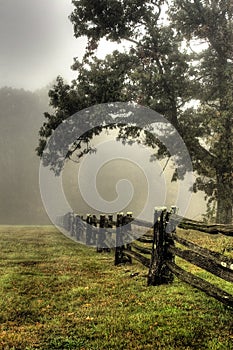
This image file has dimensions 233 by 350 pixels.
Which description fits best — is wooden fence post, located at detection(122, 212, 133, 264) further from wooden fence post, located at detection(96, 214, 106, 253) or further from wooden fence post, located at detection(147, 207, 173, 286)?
wooden fence post, located at detection(96, 214, 106, 253)

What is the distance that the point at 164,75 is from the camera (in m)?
24.4

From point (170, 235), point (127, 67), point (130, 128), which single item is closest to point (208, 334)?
point (170, 235)

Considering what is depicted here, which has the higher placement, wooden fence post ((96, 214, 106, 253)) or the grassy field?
wooden fence post ((96, 214, 106, 253))

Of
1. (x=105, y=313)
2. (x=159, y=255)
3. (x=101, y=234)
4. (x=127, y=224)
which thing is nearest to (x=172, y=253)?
(x=159, y=255)

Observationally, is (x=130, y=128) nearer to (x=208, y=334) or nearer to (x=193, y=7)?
(x=193, y=7)

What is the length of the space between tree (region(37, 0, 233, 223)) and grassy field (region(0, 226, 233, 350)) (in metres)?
14.0

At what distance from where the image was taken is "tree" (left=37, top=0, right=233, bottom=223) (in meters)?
23.4

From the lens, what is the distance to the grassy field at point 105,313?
237 inches

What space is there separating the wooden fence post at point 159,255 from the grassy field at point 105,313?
0.31 m

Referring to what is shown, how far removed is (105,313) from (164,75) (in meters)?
20.0

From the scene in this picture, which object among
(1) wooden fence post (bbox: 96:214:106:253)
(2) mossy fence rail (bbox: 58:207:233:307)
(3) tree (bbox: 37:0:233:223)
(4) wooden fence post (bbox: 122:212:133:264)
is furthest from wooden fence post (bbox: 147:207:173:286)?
(3) tree (bbox: 37:0:233:223)

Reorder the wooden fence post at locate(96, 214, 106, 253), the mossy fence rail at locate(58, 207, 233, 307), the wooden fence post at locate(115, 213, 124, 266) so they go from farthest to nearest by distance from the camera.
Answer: the wooden fence post at locate(96, 214, 106, 253) < the wooden fence post at locate(115, 213, 124, 266) < the mossy fence rail at locate(58, 207, 233, 307)

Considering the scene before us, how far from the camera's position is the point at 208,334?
605cm

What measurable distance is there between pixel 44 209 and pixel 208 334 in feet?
271
